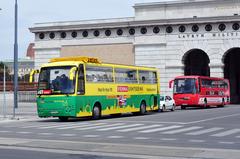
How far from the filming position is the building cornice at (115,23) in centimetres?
6003

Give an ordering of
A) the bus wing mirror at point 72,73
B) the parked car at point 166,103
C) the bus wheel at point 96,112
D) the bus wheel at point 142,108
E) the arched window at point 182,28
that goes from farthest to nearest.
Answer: the arched window at point 182,28 → the parked car at point 166,103 → the bus wheel at point 142,108 → the bus wheel at point 96,112 → the bus wing mirror at point 72,73

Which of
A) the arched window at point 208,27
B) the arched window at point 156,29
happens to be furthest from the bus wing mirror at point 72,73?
the arched window at point 156,29

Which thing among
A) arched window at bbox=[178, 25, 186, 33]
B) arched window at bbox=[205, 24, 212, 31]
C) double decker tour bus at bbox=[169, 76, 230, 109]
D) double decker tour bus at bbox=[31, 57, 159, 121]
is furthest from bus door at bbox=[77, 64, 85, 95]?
arched window at bbox=[178, 25, 186, 33]

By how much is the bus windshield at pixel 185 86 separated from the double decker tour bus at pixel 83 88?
52.7 ft

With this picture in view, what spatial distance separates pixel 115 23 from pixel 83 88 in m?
36.9

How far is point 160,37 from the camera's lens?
208 ft

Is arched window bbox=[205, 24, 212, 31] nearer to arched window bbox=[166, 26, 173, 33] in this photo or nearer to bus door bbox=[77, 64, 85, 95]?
arched window bbox=[166, 26, 173, 33]

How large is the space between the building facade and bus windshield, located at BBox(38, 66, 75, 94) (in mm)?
34522

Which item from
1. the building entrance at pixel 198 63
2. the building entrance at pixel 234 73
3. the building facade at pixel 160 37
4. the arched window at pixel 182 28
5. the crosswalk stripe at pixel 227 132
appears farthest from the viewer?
the building entrance at pixel 234 73

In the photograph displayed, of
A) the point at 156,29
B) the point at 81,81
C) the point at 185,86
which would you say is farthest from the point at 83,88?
the point at 156,29

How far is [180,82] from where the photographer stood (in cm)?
5006

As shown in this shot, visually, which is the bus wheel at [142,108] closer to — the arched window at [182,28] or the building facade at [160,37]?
the building facade at [160,37]

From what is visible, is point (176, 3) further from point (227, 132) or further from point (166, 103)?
point (227, 132)

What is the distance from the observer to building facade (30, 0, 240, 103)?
61156mm
